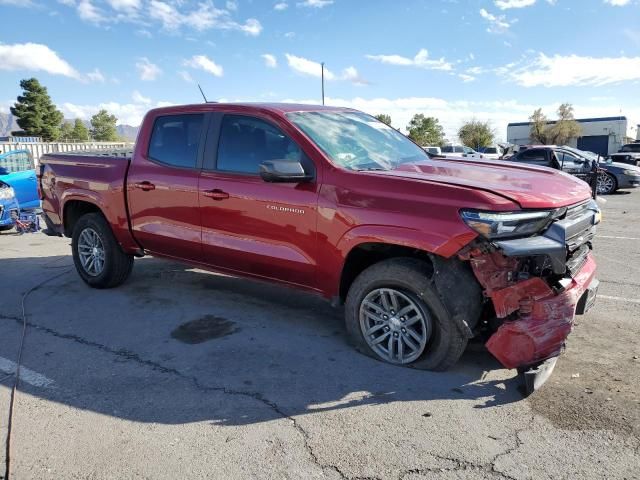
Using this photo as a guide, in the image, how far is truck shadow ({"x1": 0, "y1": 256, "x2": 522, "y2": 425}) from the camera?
343 centimetres

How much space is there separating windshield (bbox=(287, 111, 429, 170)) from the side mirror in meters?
0.31

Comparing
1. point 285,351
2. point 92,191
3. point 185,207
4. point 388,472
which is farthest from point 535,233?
point 92,191

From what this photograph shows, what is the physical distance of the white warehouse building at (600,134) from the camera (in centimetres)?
6012

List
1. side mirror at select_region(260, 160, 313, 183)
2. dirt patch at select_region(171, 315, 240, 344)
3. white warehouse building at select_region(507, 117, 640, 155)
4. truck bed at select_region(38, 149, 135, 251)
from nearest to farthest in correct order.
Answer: side mirror at select_region(260, 160, 313, 183) < dirt patch at select_region(171, 315, 240, 344) < truck bed at select_region(38, 149, 135, 251) < white warehouse building at select_region(507, 117, 640, 155)

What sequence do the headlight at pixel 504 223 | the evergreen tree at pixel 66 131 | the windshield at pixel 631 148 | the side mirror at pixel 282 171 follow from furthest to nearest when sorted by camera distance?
the evergreen tree at pixel 66 131 → the windshield at pixel 631 148 → the side mirror at pixel 282 171 → the headlight at pixel 504 223

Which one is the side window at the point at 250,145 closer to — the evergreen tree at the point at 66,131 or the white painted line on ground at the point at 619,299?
the white painted line on ground at the point at 619,299

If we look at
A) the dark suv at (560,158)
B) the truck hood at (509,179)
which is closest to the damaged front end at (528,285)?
the truck hood at (509,179)

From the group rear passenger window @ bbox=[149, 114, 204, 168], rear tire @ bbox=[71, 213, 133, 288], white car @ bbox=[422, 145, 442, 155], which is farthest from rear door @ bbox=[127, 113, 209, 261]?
white car @ bbox=[422, 145, 442, 155]

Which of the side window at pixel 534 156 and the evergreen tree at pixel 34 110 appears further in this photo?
the evergreen tree at pixel 34 110

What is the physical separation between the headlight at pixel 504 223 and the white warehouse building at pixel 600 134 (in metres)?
62.7

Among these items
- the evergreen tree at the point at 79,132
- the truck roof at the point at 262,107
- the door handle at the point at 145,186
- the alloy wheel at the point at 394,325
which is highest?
the evergreen tree at the point at 79,132

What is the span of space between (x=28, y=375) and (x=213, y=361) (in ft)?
4.35

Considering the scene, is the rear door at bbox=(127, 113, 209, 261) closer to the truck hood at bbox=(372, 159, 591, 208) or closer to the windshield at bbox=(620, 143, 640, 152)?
the truck hood at bbox=(372, 159, 591, 208)

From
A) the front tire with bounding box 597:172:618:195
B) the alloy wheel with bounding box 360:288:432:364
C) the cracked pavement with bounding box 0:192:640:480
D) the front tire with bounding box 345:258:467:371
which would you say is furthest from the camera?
the front tire with bounding box 597:172:618:195
